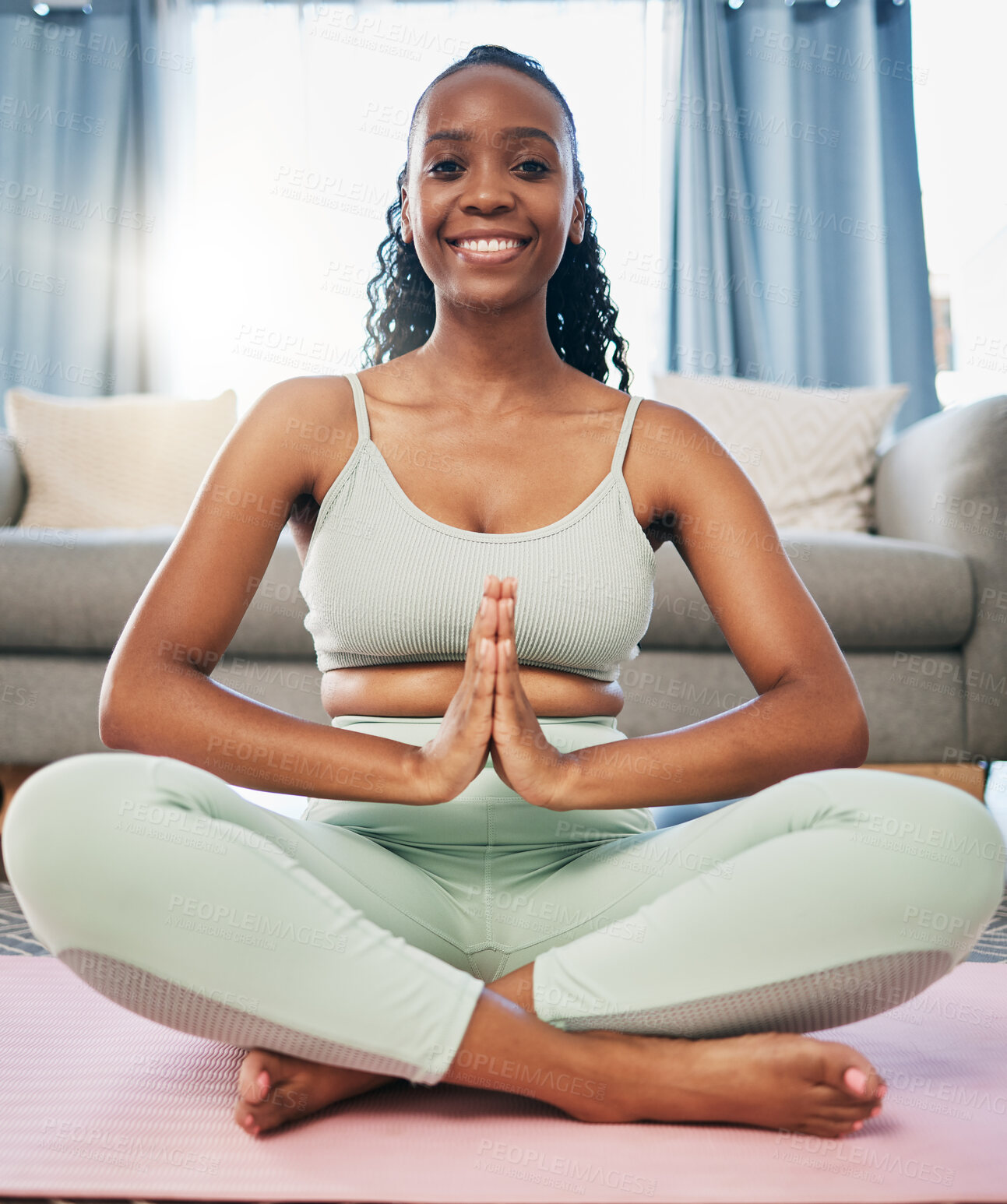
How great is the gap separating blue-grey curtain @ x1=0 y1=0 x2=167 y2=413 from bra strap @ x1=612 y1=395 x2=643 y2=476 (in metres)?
2.92

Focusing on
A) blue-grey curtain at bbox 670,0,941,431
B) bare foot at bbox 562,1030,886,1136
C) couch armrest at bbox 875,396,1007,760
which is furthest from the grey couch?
blue-grey curtain at bbox 670,0,941,431

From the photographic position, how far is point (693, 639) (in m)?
2.13

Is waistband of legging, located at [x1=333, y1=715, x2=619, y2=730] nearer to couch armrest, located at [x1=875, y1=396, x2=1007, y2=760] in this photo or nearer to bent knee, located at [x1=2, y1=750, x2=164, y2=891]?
bent knee, located at [x1=2, y1=750, x2=164, y2=891]

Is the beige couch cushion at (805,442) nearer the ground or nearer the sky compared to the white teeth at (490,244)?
nearer the ground

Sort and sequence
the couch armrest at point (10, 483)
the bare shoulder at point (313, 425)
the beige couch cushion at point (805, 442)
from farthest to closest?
the beige couch cushion at point (805, 442), the couch armrest at point (10, 483), the bare shoulder at point (313, 425)

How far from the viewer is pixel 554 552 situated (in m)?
1.11

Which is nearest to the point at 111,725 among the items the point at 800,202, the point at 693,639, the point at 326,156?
the point at 693,639

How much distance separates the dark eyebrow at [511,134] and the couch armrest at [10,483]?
5.90ft

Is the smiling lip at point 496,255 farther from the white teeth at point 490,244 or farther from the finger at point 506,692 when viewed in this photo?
the finger at point 506,692

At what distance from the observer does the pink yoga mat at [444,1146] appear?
753 millimetres

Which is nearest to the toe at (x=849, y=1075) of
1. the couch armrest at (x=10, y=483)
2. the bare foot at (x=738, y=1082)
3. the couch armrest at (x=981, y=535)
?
the bare foot at (x=738, y=1082)

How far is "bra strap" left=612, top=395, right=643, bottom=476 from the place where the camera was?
1183 mm

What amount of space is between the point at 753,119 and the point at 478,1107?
11.7ft


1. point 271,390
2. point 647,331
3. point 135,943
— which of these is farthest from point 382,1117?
point 647,331
